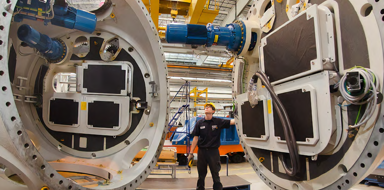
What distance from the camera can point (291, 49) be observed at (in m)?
1.77

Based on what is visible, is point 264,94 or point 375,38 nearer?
point 375,38

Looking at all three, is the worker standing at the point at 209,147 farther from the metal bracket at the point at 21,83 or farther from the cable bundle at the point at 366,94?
the metal bracket at the point at 21,83

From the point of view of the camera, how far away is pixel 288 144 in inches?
66.2

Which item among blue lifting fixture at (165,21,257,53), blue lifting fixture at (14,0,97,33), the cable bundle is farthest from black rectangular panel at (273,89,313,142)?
blue lifting fixture at (14,0,97,33)

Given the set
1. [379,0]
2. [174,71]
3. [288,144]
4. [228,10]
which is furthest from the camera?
[174,71]

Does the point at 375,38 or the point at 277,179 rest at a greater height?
the point at 375,38

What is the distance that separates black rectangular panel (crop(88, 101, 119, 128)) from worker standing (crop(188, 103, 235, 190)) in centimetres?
137

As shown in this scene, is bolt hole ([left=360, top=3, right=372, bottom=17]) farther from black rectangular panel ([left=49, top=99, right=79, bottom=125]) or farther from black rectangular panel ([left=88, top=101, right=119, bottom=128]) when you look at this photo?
black rectangular panel ([left=49, top=99, right=79, bottom=125])

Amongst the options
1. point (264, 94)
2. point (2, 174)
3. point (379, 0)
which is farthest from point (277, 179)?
point (2, 174)

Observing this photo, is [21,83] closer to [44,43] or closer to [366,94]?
[44,43]

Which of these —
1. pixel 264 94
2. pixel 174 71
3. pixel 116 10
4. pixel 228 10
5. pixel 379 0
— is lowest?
pixel 264 94

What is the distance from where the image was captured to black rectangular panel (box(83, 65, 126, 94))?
8.30 feet

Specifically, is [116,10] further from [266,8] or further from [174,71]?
[174,71]

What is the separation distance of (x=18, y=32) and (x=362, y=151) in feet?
9.15
